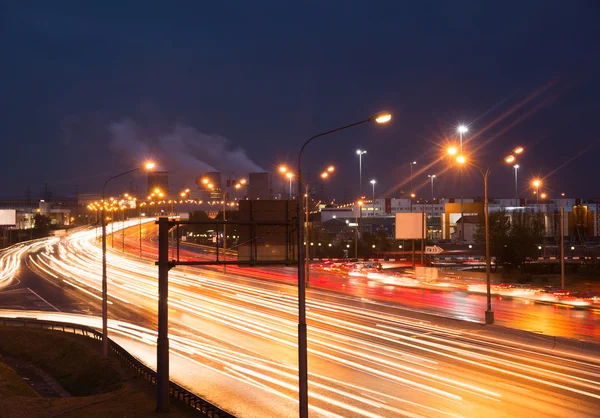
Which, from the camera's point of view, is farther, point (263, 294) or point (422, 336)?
point (263, 294)

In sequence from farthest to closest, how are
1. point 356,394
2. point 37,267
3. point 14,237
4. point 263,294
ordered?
point 14,237
point 37,267
point 263,294
point 356,394

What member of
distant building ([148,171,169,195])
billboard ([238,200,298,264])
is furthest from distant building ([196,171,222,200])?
billboard ([238,200,298,264])

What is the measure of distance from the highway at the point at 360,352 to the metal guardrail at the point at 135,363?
0.88 metres

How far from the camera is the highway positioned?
1577 cm

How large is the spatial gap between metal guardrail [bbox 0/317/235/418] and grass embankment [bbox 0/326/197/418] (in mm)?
237

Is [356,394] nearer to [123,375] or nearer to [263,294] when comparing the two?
[123,375]

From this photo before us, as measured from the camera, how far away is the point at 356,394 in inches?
656

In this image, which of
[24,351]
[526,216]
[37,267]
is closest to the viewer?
[24,351]

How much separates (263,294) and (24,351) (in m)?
16.7

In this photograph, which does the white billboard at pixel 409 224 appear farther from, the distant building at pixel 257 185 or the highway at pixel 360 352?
the distant building at pixel 257 185

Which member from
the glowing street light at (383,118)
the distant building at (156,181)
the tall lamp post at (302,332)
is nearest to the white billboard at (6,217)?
the distant building at (156,181)

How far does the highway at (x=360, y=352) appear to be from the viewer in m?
15.8

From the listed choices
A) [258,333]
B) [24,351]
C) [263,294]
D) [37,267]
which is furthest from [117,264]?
[258,333]

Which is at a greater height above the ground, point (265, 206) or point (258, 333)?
point (265, 206)
